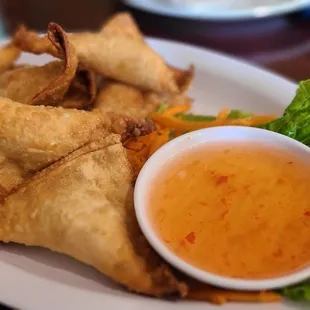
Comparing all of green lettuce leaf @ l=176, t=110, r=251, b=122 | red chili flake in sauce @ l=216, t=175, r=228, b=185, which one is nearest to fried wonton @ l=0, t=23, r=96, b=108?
green lettuce leaf @ l=176, t=110, r=251, b=122

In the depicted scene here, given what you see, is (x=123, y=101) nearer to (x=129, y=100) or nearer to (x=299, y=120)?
(x=129, y=100)

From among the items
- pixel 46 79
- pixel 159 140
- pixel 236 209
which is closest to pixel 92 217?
pixel 236 209

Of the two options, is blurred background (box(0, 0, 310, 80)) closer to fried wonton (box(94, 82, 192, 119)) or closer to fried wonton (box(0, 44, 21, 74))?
fried wonton (box(94, 82, 192, 119))

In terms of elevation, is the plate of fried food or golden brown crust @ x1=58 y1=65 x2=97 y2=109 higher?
the plate of fried food

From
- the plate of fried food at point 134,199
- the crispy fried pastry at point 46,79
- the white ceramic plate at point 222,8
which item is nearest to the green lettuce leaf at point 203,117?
the plate of fried food at point 134,199

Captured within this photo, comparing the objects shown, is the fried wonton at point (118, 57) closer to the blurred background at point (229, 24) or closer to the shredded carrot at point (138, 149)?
the shredded carrot at point (138, 149)

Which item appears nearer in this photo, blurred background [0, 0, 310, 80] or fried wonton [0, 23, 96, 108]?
fried wonton [0, 23, 96, 108]
